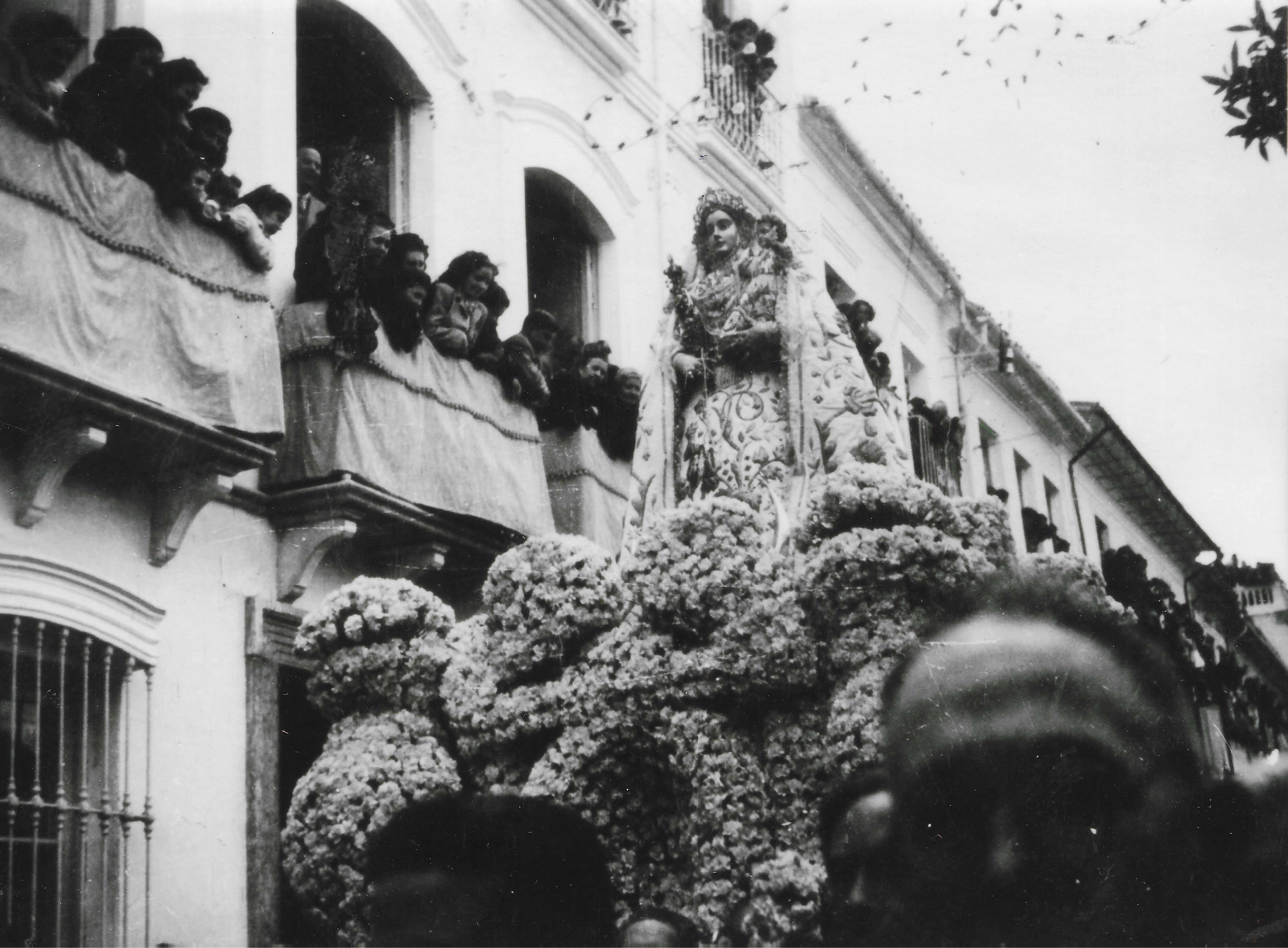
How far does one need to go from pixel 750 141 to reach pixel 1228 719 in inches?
337

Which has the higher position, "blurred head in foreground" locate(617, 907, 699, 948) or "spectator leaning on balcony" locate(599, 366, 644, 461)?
"spectator leaning on balcony" locate(599, 366, 644, 461)

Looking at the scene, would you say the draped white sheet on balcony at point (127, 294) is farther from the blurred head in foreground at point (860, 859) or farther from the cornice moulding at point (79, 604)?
the blurred head in foreground at point (860, 859)

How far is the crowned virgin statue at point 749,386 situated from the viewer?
5.08m

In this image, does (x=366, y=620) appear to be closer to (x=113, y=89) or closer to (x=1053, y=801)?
(x=1053, y=801)

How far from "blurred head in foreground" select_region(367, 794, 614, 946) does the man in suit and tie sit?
212 inches

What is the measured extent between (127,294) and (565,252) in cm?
558

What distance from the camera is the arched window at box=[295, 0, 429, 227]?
9047 millimetres

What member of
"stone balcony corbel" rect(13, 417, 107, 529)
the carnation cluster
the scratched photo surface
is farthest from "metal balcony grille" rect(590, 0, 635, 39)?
the carnation cluster

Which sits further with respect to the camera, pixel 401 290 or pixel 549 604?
pixel 401 290

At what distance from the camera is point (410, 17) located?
9641 millimetres

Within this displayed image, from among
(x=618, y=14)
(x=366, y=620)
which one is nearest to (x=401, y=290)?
(x=366, y=620)

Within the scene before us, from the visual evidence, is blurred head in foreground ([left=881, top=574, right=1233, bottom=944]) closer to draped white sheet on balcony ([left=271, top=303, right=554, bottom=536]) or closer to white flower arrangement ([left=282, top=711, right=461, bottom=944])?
white flower arrangement ([left=282, top=711, right=461, bottom=944])

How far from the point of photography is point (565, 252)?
11664mm

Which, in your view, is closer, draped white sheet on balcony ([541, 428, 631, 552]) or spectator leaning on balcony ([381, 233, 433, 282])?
spectator leaning on balcony ([381, 233, 433, 282])
